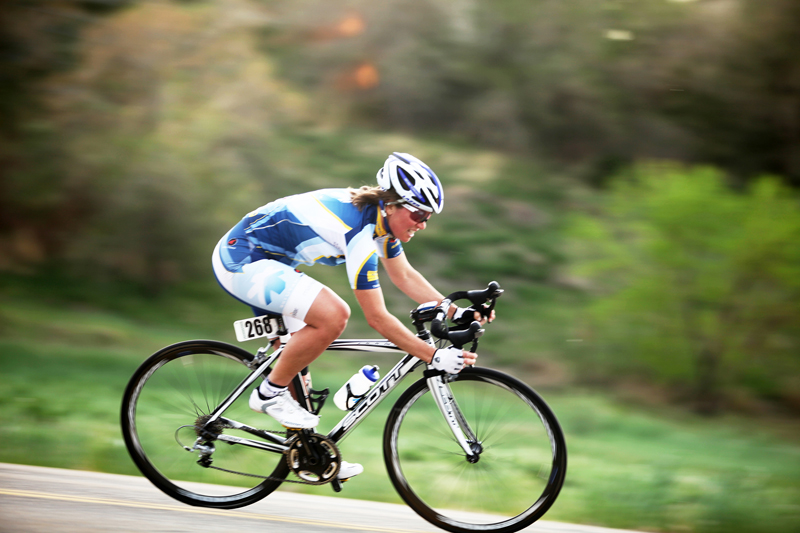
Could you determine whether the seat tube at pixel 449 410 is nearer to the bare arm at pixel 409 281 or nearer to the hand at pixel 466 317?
the hand at pixel 466 317

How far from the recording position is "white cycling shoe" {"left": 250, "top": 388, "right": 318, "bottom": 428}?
3.52 meters

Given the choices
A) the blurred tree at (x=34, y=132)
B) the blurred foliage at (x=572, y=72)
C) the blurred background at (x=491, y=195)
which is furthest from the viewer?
the blurred foliage at (x=572, y=72)

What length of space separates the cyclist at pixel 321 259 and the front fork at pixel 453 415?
9.1 inches

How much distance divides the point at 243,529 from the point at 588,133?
9530mm

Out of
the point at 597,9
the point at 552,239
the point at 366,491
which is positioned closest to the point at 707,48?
the point at 597,9

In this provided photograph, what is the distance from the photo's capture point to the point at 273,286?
3.46m

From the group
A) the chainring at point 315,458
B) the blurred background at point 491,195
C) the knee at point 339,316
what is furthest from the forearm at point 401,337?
the blurred background at point 491,195

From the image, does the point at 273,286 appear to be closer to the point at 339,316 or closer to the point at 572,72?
the point at 339,316

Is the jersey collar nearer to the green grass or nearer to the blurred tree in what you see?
the green grass

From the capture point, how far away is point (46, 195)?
9219 mm

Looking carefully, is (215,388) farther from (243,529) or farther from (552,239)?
(552,239)

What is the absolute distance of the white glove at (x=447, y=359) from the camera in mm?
3340

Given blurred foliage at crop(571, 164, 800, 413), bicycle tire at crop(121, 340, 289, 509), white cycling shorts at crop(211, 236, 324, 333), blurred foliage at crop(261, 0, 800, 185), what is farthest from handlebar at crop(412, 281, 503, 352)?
blurred foliage at crop(261, 0, 800, 185)

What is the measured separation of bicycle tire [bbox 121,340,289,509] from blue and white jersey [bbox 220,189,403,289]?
607 millimetres
